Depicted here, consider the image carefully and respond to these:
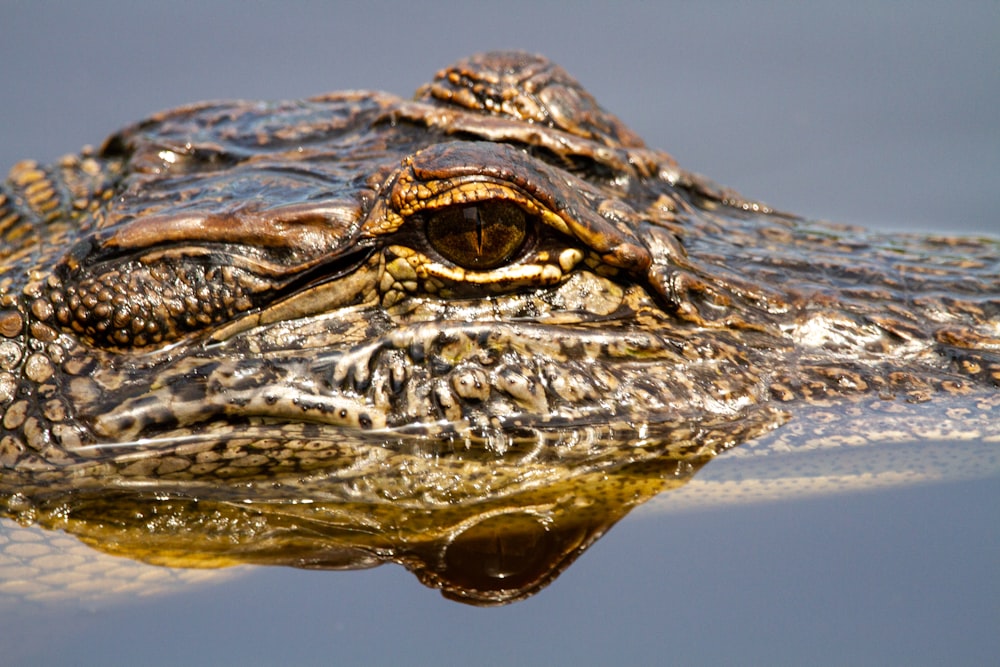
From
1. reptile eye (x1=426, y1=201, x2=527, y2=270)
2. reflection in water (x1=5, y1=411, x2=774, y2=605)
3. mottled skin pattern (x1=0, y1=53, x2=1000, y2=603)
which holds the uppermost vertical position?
reptile eye (x1=426, y1=201, x2=527, y2=270)

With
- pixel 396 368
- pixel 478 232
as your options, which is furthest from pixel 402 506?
pixel 478 232

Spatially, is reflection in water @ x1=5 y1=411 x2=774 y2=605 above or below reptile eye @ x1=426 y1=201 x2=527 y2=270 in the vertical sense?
below

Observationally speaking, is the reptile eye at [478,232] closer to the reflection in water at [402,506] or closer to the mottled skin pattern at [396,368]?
the mottled skin pattern at [396,368]

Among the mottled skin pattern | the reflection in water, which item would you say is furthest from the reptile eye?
the reflection in water

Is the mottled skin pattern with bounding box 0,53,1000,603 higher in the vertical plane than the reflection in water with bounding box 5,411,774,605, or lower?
higher

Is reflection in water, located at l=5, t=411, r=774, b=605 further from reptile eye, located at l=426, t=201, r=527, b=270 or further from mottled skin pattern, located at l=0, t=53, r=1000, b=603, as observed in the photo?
reptile eye, located at l=426, t=201, r=527, b=270

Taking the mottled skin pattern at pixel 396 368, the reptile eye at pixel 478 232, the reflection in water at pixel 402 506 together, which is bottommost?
the reflection in water at pixel 402 506

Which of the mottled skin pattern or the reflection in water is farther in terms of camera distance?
the mottled skin pattern

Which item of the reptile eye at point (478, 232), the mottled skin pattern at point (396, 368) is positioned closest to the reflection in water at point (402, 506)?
the mottled skin pattern at point (396, 368)
